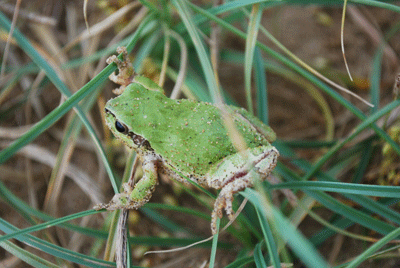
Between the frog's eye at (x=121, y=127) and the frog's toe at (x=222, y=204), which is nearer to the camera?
the frog's toe at (x=222, y=204)

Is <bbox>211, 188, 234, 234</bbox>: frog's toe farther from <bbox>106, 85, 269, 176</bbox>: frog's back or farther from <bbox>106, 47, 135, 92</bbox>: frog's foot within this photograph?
<bbox>106, 47, 135, 92</bbox>: frog's foot

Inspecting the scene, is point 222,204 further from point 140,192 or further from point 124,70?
point 124,70

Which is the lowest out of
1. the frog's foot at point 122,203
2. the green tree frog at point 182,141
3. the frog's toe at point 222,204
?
the frog's toe at point 222,204

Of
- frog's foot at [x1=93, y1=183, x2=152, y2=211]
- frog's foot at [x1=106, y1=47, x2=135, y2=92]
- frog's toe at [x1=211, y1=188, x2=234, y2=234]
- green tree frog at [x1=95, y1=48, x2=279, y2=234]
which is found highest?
frog's foot at [x1=106, y1=47, x2=135, y2=92]

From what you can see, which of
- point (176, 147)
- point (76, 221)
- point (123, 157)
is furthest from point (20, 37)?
point (76, 221)

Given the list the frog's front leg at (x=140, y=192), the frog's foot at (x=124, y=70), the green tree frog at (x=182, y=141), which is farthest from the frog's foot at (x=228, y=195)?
the frog's foot at (x=124, y=70)

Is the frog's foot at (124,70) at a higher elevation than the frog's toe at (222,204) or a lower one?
→ higher

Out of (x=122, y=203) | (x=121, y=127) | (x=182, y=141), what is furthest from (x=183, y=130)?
(x=122, y=203)

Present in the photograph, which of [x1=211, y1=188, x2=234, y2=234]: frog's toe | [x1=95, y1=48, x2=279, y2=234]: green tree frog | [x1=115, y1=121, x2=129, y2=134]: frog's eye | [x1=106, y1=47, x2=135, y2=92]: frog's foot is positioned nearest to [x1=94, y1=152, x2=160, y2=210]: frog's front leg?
[x1=95, y1=48, x2=279, y2=234]: green tree frog

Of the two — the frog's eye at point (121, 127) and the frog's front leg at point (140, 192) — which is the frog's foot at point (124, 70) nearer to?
the frog's eye at point (121, 127)
